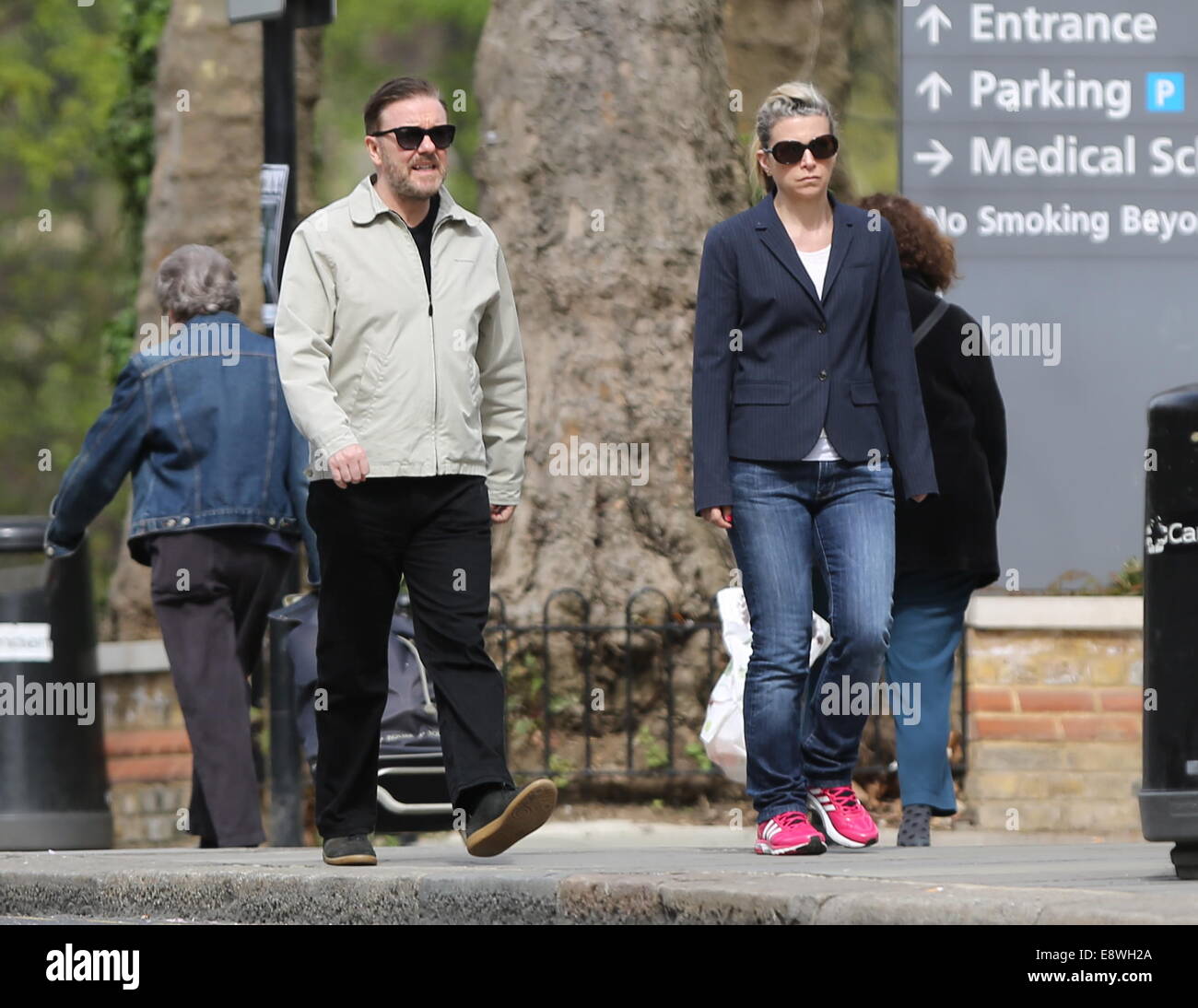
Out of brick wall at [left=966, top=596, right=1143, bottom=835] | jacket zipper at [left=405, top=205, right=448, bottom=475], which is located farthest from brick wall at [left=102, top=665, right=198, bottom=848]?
jacket zipper at [left=405, top=205, right=448, bottom=475]

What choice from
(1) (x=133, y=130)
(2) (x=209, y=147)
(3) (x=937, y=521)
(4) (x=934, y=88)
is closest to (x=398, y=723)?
(3) (x=937, y=521)

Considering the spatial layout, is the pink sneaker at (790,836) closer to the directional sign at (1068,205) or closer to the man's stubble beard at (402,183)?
the man's stubble beard at (402,183)

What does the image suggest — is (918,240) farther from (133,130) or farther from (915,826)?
(133,130)

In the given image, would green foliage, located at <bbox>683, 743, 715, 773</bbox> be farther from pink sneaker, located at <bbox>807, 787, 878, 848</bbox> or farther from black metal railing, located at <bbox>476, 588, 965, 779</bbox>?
pink sneaker, located at <bbox>807, 787, 878, 848</bbox>

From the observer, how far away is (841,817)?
7.24 meters

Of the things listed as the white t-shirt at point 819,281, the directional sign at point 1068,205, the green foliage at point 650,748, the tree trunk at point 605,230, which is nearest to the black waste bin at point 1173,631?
the white t-shirt at point 819,281

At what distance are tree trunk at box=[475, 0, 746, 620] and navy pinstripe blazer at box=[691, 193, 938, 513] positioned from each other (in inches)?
160

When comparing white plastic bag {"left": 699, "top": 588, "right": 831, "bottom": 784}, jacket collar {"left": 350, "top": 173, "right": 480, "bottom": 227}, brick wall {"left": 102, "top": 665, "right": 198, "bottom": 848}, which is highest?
jacket collar {"left": 350, "top": 173, "right": 480, "bottom": 227}

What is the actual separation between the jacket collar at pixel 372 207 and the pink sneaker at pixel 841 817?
76.7 inches

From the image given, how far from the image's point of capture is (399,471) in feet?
20.5

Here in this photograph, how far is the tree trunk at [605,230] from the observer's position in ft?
35.8

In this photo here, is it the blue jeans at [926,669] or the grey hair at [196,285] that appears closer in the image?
the blue jeans at [926,669]

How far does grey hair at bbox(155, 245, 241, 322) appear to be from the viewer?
8.28 metres
